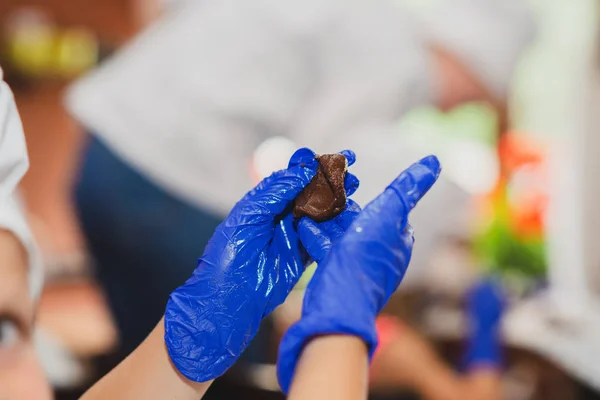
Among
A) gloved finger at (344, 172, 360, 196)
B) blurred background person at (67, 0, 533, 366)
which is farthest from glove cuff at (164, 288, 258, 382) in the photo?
blurred background person at (67, 0, 533, 366)

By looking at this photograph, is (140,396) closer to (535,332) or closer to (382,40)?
(382,40)

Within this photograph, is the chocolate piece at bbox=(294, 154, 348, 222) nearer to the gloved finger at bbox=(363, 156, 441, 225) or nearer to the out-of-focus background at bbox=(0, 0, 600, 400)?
the gloved finger at bbox=(363, 156, 441, 225)

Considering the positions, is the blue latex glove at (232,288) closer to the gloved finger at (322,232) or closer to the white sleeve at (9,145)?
the gloved finger at (322,232)

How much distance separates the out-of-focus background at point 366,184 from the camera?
3.68ft

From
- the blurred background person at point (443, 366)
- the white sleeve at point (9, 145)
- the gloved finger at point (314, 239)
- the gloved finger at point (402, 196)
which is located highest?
the gloved finger at point (402, 196)

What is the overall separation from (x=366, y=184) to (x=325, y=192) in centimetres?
38

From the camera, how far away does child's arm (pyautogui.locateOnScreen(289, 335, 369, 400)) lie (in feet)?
1.40

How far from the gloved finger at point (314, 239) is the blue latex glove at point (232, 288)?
0.02 metres

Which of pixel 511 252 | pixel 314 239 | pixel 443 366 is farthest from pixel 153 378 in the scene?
pixel 511 252

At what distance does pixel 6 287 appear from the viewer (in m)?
0.55

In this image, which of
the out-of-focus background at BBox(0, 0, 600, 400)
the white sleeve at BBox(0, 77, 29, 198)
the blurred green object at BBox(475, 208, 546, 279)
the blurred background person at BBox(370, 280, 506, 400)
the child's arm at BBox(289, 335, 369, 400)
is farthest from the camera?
the blurred green object at BBox(475, 208, 546, 279)

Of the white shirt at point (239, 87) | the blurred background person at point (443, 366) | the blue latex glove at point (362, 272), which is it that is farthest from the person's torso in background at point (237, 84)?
the blue latex glove at point (362, 272)

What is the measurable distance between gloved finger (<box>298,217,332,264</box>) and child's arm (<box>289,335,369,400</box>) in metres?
0.07

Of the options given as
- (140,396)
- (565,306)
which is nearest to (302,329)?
(140,396)
